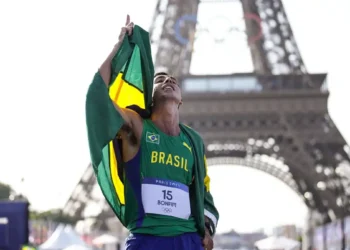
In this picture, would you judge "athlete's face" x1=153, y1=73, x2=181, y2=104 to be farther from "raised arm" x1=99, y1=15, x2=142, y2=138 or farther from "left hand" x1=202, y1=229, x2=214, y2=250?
"left hand" x1=202, y1=229, x2=214, y2=250

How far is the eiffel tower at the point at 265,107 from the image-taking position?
35312 mm

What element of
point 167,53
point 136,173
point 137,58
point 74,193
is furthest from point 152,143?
point 167,53

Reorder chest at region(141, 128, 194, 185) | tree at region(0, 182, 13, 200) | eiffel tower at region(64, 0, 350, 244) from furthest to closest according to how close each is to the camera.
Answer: tree at region(0, 182, 13, 200), eiffel tower at region(64, 0, 350, 244), chest at region(141, 128, 194, 185)

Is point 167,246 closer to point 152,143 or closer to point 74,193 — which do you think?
point 152,143

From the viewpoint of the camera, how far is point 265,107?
35.9m

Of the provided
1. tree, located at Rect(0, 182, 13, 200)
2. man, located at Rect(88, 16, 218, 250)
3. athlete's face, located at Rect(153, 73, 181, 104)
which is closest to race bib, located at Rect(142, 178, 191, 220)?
man, located at Rect(88, 16, 218, 250)

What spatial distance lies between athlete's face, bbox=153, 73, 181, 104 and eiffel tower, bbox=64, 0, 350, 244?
30.5m

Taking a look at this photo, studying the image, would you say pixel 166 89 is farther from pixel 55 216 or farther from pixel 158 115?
pixel 55 216

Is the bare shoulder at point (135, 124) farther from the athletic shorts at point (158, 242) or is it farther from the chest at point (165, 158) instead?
the athletic shorts at point (158, 242)

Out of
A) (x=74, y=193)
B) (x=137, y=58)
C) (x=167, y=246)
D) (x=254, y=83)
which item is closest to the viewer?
(x=167, y=246)

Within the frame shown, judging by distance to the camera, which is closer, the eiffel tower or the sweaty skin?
the sweaty skin

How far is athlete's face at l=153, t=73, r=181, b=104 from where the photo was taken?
365 centimetres

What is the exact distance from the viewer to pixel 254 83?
120 ft

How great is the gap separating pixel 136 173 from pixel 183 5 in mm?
35375
